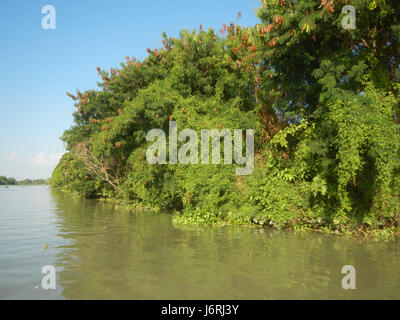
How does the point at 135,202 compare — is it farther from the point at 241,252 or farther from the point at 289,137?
the point at 241,252

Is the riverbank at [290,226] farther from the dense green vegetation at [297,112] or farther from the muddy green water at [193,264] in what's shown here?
the muddy green water at [193,264]

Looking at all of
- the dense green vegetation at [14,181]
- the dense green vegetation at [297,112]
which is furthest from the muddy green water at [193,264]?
the dense green vegetation at [14,181]

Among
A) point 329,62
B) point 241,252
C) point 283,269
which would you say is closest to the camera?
point 283,269

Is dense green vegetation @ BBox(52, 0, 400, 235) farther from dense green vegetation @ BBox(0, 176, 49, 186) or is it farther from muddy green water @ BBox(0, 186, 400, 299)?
dense green vegetation @ BBox(0, 176, 49, 186)

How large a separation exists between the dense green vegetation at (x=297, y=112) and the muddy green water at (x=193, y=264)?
120 centimetres

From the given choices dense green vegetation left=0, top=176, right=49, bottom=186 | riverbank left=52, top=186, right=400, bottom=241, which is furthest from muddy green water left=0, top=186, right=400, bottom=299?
dense green vegetation left=0, top=176, right=49, bottom=186

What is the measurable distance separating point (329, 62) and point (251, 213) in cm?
525

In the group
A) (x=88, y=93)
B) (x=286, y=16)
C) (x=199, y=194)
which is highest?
(x=88, y=93)

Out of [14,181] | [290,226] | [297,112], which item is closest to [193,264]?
[290,226]

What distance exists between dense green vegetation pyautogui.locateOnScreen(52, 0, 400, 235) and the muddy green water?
1.20 metres

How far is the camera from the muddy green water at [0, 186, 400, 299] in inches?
170

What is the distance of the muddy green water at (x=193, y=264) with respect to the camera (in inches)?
170

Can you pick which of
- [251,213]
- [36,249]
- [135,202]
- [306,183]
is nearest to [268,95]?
[306,183]
